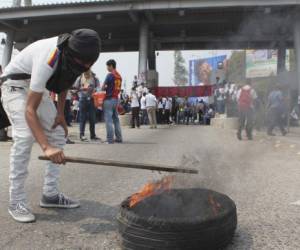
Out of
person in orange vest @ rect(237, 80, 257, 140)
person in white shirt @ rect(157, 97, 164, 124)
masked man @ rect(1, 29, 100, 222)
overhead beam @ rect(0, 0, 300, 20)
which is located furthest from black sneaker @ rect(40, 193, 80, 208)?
person in white shirt @ rect(157, 97, 164, 124)

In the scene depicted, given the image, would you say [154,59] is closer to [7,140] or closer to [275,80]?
[275,80]

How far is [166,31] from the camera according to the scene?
22.8m

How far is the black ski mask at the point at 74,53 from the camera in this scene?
143 inches

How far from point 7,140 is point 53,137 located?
7.63 meters

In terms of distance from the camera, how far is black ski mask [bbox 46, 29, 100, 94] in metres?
3.63

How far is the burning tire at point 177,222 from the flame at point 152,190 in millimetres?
54

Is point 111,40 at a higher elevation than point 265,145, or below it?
higher

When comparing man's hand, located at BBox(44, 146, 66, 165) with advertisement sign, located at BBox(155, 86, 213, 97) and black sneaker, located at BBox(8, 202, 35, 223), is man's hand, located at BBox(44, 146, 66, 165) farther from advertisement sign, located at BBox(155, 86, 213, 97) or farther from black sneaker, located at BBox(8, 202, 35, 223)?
advertisement sign, located at BBox(155, 86, 213, 97)

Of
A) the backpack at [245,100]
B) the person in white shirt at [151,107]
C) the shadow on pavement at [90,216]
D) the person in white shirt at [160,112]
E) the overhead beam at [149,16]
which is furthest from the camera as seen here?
the person in white shirt at [160,112]

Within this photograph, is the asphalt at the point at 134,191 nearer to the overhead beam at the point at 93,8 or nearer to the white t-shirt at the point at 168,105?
the overhead beam at the point at 93,8

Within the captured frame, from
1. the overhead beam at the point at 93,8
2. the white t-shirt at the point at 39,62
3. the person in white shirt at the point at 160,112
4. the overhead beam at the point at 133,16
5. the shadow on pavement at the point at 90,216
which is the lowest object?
the person in white shirt at the point at 160,112

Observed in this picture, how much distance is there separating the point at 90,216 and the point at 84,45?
5.46 ft

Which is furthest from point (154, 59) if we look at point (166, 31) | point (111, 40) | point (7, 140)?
point (7, 140)

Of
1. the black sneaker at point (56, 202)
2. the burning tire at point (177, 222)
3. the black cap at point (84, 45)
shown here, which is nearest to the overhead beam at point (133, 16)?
the black sneaker at point (56, 202)
